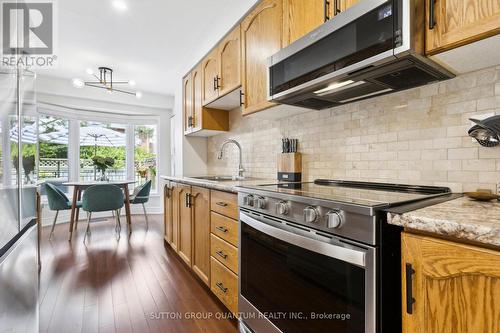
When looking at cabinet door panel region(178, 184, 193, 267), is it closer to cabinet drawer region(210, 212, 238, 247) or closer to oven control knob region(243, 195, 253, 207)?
cabinet drawer region(210, 212, 238, 247)

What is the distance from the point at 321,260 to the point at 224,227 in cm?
84

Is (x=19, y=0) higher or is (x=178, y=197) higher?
(x=19, y=0)

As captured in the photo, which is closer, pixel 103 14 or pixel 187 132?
pixel 103 14

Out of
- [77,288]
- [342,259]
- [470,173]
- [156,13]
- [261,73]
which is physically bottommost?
[77,288]

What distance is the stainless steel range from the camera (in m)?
0.76

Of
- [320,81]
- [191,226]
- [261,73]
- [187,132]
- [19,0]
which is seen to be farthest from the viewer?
[187,132]

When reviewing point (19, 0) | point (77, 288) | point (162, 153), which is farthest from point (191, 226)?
point (162, 153)

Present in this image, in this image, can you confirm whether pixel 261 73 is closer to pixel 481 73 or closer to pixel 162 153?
pixel 481 73

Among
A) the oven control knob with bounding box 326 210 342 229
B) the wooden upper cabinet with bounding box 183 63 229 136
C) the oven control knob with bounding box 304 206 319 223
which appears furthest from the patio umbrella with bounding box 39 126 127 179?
the oven control knob with bounding box 326 210 342 229

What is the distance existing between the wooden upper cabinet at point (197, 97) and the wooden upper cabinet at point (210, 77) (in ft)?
0.34

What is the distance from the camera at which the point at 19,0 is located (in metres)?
0.98

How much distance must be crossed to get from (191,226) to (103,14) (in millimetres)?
2229

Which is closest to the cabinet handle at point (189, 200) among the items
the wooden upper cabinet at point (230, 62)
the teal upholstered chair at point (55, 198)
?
the wooden upper cabinet at point (230, 62)

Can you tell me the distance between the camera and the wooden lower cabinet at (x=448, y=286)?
57 centimetres
